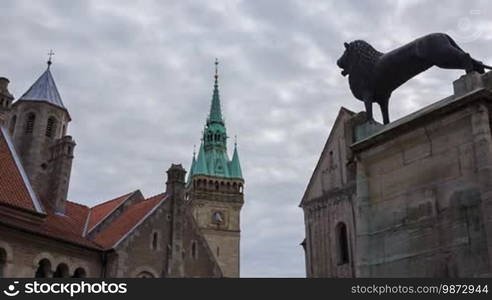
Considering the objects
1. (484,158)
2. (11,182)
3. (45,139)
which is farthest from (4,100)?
(484,158)

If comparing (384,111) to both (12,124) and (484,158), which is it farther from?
(12,124)

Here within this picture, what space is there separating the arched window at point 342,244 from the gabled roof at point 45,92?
27.4 metres

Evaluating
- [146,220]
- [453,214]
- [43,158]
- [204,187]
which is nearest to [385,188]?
[453,214]

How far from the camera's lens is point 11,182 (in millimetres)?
29094

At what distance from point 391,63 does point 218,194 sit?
6878 centimetres

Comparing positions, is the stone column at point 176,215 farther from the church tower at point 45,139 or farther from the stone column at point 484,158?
the stone column at point 484,158

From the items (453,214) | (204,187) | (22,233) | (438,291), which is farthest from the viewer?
(204,187)

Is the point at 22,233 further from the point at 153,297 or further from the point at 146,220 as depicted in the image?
the point at 153,297

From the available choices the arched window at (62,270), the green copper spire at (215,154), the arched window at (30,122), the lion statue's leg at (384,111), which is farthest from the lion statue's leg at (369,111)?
the green copper spire at (215,154)

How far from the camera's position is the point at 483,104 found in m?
7.29

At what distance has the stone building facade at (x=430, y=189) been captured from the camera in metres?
6.96

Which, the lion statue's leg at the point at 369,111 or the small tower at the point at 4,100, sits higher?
the small tower at the point at 4,100

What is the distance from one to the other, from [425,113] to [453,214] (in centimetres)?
159

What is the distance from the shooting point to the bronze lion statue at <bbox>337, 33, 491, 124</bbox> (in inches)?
318
